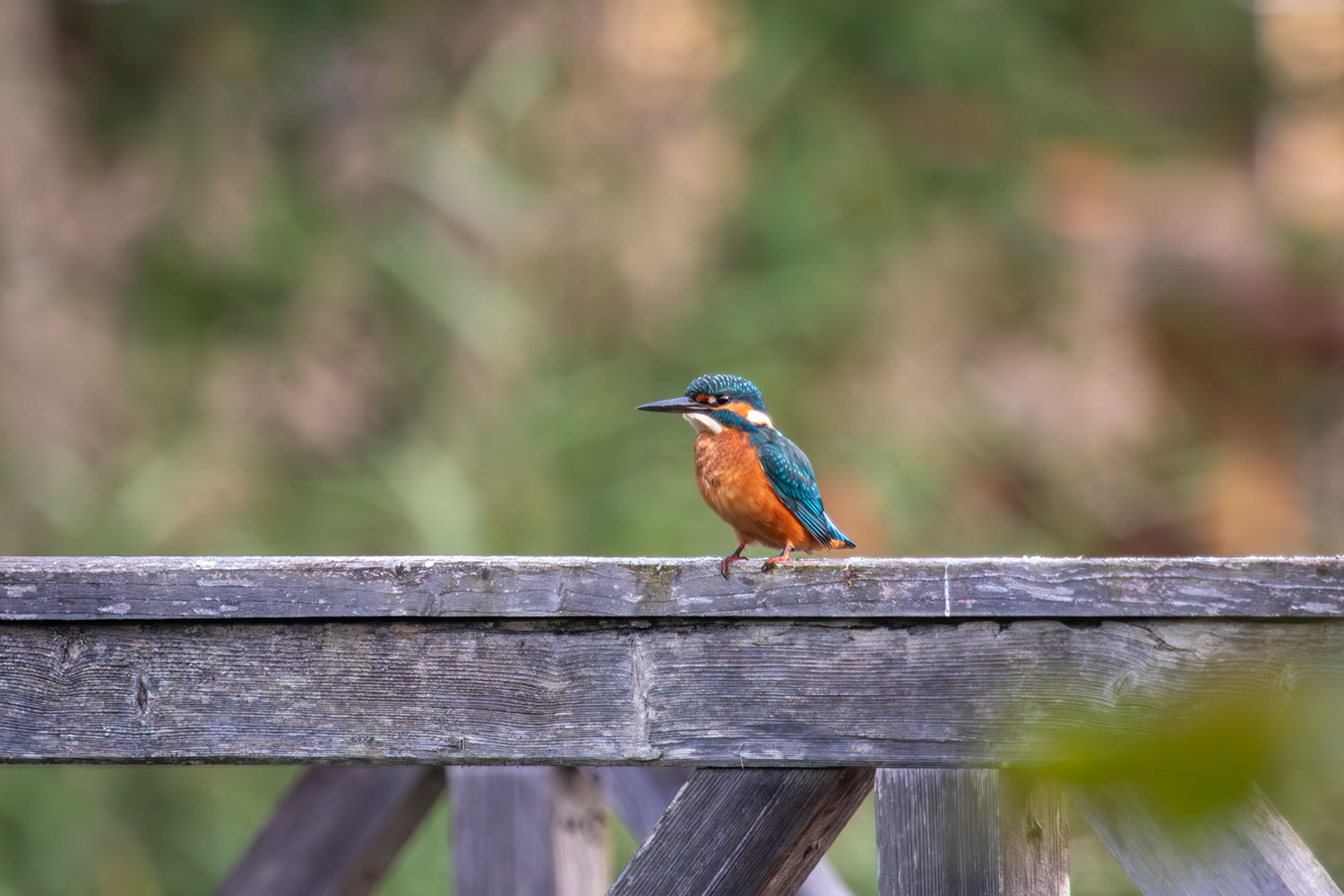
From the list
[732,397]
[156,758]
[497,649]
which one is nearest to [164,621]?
[156,758]

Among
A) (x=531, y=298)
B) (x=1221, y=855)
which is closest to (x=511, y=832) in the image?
(x=1221, y=855)

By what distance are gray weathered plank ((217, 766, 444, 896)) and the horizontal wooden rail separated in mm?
912

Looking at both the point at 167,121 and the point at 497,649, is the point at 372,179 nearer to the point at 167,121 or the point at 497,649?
the point at 167,121

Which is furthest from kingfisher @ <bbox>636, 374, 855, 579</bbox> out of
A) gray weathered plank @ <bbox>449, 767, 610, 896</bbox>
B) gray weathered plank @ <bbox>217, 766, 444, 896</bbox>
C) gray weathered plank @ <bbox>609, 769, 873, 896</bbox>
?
gray weathered plank @ <bbox>609, 769, 873, 896</bbox>

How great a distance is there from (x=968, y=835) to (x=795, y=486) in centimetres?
130

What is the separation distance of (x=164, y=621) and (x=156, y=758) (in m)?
0.17

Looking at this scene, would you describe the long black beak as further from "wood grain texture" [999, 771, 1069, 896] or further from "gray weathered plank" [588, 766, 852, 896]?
"wood grain texture" [999, 771, 1069, 896]

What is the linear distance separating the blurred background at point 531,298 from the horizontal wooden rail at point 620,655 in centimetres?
300

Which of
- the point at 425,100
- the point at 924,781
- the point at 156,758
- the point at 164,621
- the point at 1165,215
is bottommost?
the point at 924,781

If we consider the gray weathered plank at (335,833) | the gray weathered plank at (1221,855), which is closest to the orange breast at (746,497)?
the gray weathered plank at (335,833)

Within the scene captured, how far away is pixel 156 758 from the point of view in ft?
5.26

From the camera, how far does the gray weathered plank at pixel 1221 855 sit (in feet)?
4.16

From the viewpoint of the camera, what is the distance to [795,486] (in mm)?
2654

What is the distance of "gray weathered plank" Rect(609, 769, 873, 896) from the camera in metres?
1.50
